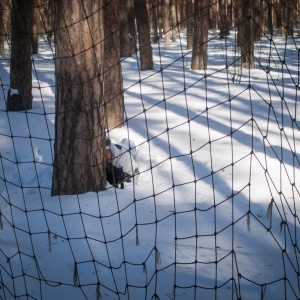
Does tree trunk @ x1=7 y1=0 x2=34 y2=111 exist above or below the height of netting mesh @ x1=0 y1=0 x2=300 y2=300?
above

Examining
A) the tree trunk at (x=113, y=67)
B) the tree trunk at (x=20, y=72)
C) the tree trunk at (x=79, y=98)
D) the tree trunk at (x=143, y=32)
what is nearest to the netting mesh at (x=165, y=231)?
the tree trunk at (x=79, y=98)

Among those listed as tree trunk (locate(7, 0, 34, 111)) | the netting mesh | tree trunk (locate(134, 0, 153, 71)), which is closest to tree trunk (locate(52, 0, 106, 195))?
the netting mesh

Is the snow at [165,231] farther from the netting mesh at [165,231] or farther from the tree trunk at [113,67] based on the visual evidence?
the tree trunk at [113,67]

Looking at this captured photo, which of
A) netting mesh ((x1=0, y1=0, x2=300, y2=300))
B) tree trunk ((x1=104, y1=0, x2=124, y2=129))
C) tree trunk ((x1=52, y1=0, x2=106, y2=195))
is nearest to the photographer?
netting mesh ((x1=0, y1=0, x2=300, y2=300))

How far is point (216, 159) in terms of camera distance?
455 cm

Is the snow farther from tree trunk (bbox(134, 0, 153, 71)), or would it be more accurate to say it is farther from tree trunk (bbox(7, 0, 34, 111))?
tree trunk (bbox(134, 0, 153, 71))

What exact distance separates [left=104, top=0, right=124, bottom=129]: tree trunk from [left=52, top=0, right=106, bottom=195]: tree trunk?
164 cm

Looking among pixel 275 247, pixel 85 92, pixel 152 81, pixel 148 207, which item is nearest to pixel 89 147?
pixel 85 92

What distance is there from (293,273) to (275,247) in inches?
11.2

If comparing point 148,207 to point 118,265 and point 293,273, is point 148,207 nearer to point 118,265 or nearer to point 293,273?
point 118,265

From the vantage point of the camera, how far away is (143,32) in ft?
36.2

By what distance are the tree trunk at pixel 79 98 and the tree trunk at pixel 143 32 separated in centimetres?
753

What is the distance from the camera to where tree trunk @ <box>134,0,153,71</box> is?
11.0 meters

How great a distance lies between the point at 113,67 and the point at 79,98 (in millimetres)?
2265
